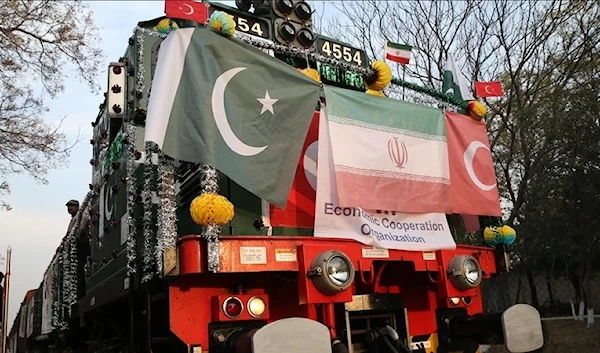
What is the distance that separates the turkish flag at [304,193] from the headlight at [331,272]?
656 millimetres

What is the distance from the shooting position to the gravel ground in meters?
12.5

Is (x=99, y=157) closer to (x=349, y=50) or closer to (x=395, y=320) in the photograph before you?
(x=349, y=50)

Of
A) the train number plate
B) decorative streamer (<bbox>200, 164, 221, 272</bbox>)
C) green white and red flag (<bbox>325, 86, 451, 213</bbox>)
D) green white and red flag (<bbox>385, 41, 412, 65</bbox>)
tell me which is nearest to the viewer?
decorative streamer (<bbox>200, 164, 221, 272</bbox>)

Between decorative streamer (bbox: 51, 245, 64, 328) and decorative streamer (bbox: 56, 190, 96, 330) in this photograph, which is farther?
decorative streamer (bbox: 51, 245, 64, 328)

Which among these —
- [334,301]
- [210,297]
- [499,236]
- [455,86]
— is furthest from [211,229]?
[455,86]

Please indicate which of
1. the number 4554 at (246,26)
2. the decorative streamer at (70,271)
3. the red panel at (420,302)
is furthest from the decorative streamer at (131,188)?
the decorative streamer at (70,271)

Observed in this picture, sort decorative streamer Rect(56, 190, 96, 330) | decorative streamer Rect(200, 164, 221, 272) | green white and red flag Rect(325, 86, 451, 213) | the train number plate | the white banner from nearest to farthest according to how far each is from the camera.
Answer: decorative streamer Rect(200, 164, 221, 272) < the white banner < green white and red flag Rect(325, 86, 451, 213) < the train number plate < decorative streamer Rect(56, 190, 96, 330)

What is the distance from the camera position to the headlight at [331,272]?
3865 millimetres

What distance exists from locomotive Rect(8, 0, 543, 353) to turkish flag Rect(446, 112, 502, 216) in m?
0.42

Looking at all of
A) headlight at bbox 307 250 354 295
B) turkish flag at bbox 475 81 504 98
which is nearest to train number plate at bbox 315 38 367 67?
turkish flag at bbox 475 81 504 98

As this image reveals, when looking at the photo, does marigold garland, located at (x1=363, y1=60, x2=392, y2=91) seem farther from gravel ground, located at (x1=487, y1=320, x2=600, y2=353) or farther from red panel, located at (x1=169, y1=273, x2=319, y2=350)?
gravel ground, located at (x1=487, y1=320, x2=600, y2=353)

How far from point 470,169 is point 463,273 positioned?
1.20m

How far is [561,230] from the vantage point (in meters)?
16.0

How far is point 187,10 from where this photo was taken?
13.3 feet
